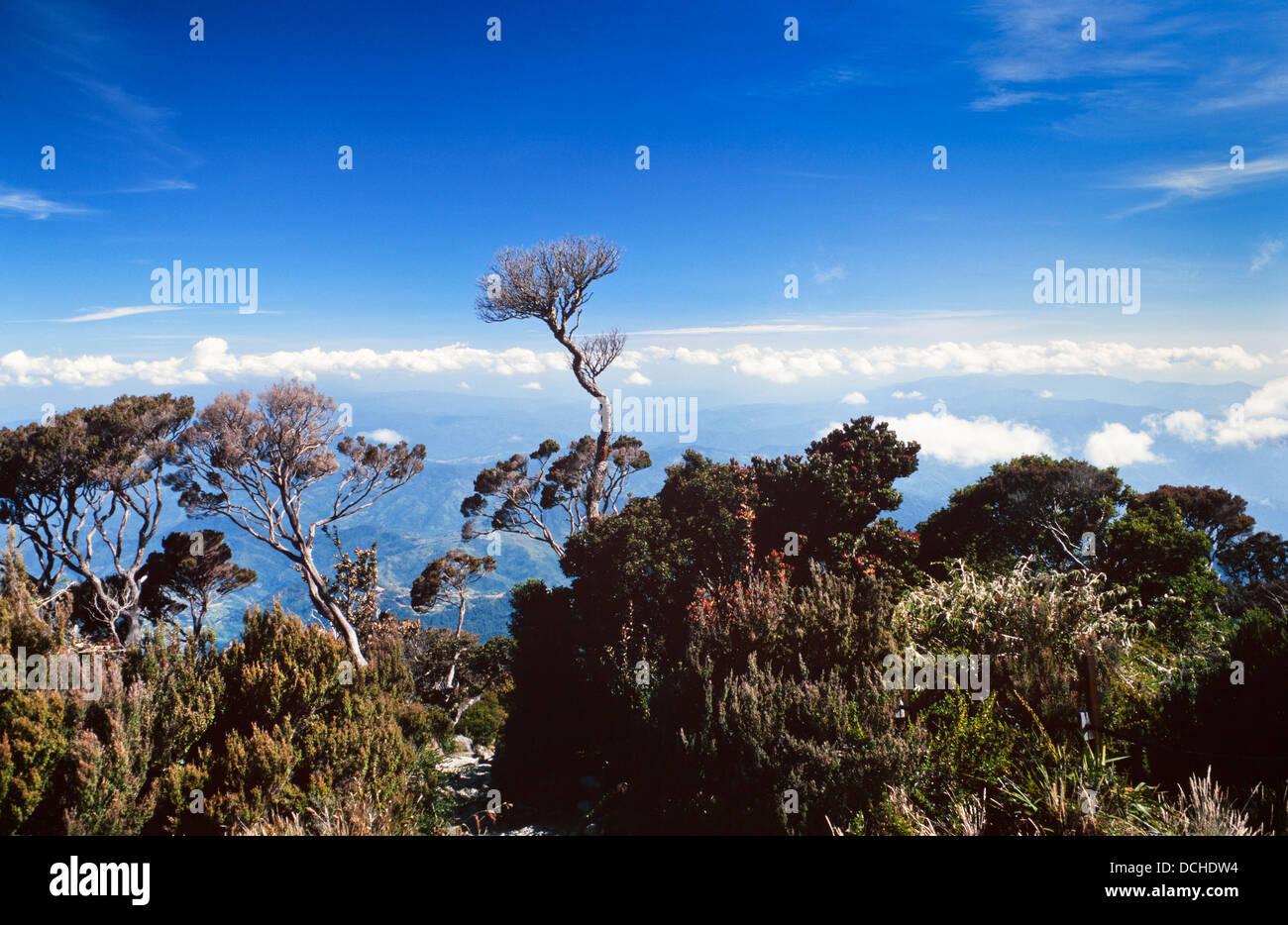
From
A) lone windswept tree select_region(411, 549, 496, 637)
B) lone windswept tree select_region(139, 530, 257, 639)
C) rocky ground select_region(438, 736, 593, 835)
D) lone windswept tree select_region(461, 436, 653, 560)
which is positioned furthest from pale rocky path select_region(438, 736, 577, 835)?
lone windswept tree select_region(139, 530, 257, 639)

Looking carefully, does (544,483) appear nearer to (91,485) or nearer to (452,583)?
(452,583)

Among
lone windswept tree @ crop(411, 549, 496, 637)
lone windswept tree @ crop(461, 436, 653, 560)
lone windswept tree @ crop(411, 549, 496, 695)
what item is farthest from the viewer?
lone windswept tree @ crop(411, 549, 496, 637)

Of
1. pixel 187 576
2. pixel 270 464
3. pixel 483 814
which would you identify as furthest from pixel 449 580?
pixel 483 814

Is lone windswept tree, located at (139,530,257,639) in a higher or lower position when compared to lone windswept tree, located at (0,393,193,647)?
lower

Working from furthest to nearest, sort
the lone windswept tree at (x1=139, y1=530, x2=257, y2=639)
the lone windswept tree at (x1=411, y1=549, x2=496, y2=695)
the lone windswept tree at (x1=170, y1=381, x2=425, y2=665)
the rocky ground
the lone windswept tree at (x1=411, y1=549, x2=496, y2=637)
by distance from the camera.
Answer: the lone windswept tree at (x1=411, y1=549, x2=496, y2=637), the lone windswept tree at (x1=411, y1=549, x2=496, y2=695), the lone windswept tree at (x1=139, y1=530, x2=257, y2=639), the lone windswept tree at (x1=170, y1=381, x2=425, y2=665), the rocky ground

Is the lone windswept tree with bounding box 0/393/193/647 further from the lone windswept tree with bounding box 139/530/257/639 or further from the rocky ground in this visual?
the rocky ground

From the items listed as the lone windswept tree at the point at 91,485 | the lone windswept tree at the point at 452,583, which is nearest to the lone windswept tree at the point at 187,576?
the lone windswept tree at the point at 91,485

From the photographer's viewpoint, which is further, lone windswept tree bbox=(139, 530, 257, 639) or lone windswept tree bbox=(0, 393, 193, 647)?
lone windswept tree bbox=(139, 530, 257, 639)
